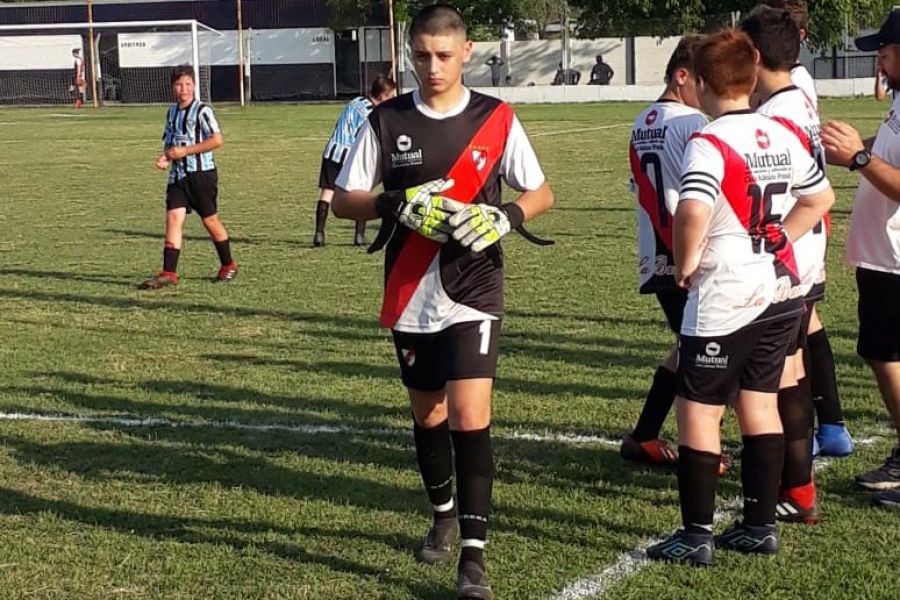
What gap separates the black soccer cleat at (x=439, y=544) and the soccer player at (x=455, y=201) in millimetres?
297

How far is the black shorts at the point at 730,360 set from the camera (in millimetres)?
4707

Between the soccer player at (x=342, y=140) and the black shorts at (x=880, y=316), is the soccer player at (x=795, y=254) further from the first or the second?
the soccer player at (x=342, y=140)

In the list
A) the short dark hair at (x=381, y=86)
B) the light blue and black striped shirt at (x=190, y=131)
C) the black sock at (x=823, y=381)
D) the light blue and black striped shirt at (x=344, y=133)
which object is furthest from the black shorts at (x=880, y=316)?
the light blue and black striped shirt at (x=344, y=133)

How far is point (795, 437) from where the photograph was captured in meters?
5.35

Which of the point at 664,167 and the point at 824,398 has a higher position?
the point at 664,167

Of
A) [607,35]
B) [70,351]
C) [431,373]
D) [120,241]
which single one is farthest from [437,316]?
[607,35]

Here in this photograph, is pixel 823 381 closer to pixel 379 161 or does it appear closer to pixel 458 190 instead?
pixel 458 190

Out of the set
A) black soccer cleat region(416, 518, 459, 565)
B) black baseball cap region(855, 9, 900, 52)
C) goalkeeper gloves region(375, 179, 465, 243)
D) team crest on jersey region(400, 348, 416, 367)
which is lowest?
black soccer cleat region(416, 518, 459, 565)

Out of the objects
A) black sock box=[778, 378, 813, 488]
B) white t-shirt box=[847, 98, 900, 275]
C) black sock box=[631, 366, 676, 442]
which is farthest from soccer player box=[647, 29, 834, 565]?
black sock box=[631, 366, 676, 442]

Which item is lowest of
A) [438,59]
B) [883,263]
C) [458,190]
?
[883,263]

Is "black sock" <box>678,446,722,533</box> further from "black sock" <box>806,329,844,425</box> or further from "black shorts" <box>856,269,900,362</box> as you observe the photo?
"black sock" <box>806,329,844,425</box>

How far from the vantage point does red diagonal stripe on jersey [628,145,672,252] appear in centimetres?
545

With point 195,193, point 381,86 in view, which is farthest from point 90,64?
point 195,193

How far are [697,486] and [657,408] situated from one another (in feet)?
4.48
